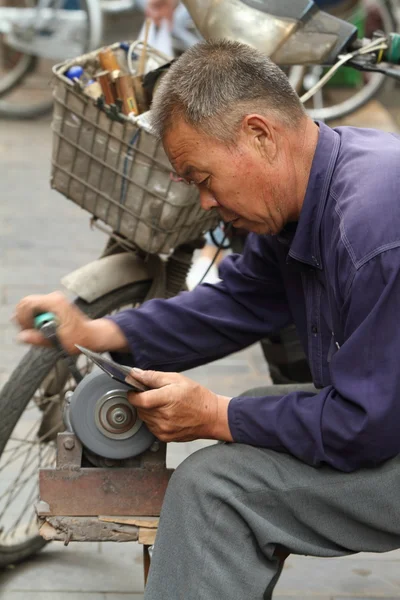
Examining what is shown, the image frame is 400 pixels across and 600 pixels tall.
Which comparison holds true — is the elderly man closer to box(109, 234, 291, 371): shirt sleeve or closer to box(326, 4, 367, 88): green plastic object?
box(109, 234, 291, 371): shirt sleeve

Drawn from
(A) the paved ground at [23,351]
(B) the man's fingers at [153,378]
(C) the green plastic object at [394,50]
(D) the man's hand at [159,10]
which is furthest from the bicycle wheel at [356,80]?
(B) the man's fingers at [153,378]

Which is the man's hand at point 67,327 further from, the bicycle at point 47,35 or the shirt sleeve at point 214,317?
the bicycle at point 47,35

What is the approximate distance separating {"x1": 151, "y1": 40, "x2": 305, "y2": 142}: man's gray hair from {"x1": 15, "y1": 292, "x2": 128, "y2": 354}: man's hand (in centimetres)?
49

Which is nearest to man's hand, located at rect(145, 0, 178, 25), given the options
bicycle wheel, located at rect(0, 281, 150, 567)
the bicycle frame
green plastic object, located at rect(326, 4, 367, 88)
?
the bicycle frame

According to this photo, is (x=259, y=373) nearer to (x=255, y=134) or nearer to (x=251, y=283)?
(x=251, y=283)

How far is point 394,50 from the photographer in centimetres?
287

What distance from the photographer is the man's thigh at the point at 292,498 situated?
2.04 m

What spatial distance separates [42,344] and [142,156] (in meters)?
0.56

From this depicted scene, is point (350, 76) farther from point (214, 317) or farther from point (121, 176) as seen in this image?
point (214, 317)

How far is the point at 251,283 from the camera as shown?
99.8 inches

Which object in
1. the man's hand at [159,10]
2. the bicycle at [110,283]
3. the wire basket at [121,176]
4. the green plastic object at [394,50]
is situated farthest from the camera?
the man's hand at [159,10]

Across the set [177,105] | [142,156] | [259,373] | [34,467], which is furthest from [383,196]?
[259,373]

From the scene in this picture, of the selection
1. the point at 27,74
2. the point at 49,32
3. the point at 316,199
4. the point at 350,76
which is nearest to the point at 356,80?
the point at 350,76

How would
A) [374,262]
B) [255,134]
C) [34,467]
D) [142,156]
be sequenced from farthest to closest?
[34,467] < [142,156] < [255,134] < [374,262]
